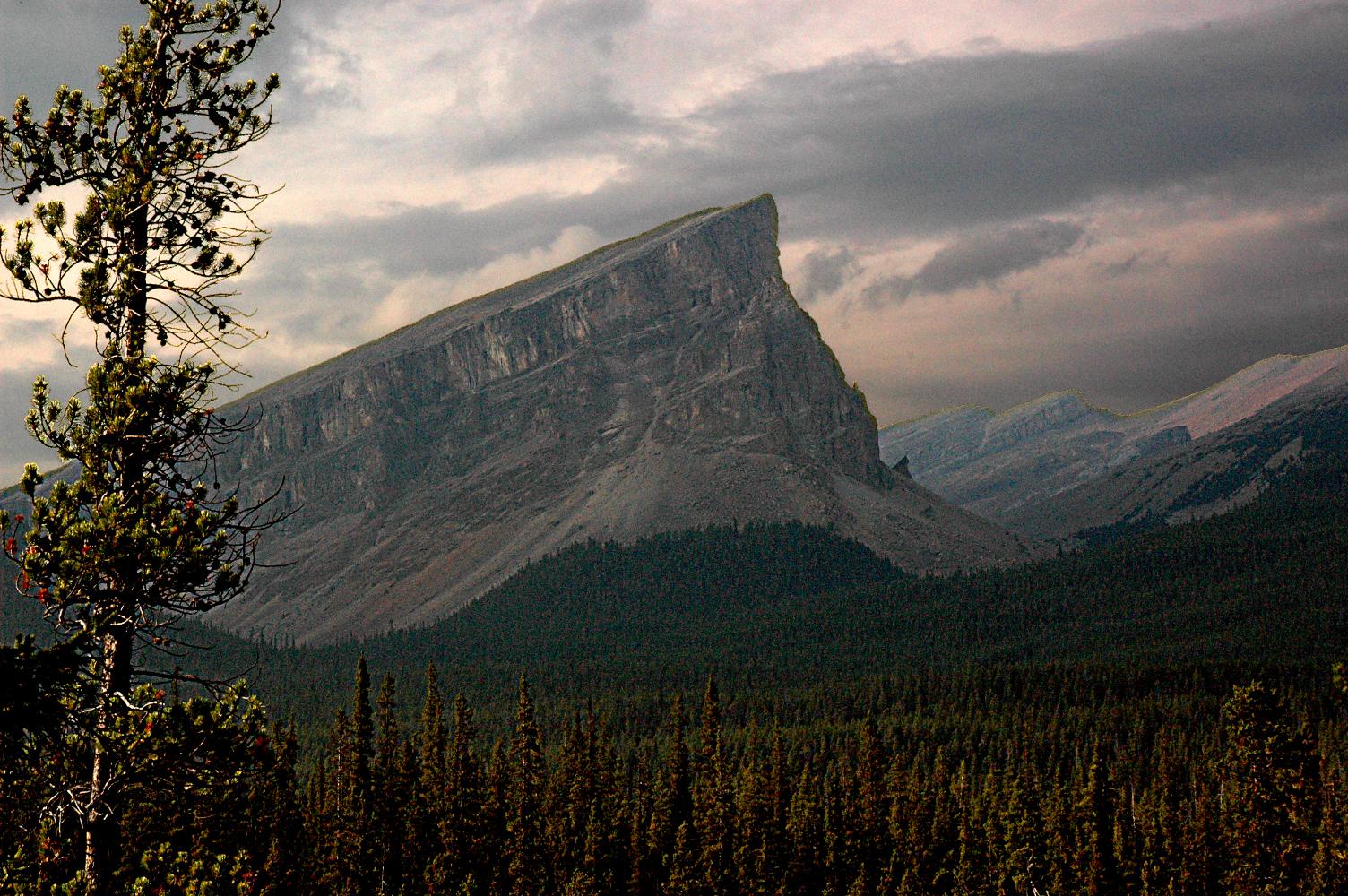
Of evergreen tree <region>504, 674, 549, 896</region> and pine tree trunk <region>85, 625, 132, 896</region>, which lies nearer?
pine tree trunk <region>85, 625, 132, 896</region>

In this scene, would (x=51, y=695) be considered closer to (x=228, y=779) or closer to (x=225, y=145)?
(x=228, y=779)

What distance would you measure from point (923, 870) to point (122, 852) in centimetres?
9379

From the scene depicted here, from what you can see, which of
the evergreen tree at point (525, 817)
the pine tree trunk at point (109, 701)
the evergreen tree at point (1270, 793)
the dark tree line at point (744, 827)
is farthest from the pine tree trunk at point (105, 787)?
the evergreen tree at point (1270, 793)

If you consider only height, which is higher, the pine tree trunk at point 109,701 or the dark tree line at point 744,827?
the pine tree trunk at point 109,701

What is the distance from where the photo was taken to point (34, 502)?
21.7 meters

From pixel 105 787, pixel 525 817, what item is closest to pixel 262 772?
pixel 105 787

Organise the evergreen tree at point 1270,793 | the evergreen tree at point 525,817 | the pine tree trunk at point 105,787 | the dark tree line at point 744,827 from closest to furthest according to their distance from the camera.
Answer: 1. the pine tree trunk at point 105,787
2. the evergreen tree at point 1270,793
3. the dark tree line at point 744,827
4. the evergreen tree at point 525,817

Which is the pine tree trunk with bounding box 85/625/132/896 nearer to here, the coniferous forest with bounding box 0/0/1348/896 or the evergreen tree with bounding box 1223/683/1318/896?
the coniferous forest with bounding box 0/0/1348/896

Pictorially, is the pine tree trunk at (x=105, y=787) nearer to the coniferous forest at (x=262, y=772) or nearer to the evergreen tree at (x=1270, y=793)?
the coniferous forest at (x=262, y=772)

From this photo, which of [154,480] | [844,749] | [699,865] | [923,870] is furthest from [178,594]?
[844,749]

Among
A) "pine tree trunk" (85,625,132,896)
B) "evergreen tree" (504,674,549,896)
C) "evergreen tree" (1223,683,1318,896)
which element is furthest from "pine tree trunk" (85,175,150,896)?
"evergreen tree" (1223,683,1318,896)

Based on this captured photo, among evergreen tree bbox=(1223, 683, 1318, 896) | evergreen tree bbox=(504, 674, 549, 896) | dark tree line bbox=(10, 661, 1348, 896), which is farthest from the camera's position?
evergreen tree bbox=(504, 674, 549, 896)

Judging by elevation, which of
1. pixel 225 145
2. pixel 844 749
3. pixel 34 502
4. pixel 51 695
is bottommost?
pixel 844 749

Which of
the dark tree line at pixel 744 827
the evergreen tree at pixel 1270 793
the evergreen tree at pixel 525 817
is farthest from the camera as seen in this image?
the evergreen tree at pixel 525 817
